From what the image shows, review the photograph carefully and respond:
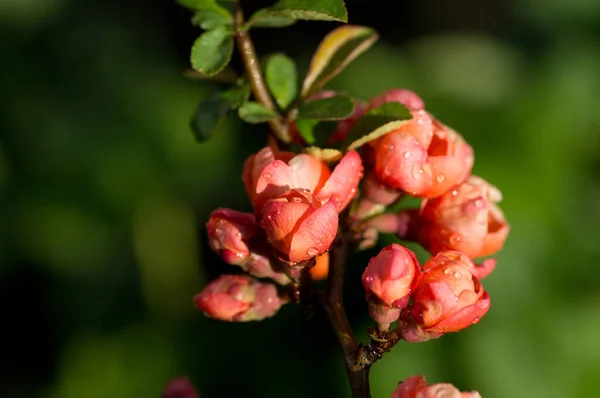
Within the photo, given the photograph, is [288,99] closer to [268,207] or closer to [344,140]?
[344,140]

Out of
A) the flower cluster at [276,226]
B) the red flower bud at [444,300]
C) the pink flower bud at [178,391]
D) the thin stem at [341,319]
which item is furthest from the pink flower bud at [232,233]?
the pink flower bud at [178,391]

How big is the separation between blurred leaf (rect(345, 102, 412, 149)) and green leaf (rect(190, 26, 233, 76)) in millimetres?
197

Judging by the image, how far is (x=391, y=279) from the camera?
95 centimetres

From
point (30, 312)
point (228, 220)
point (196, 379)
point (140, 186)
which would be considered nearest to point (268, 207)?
point (228, 220)

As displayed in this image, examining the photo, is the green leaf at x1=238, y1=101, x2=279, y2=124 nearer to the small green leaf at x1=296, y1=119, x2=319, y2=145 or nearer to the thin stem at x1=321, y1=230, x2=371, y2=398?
the small green leaf at x1=296, y1=119, x2=319, y2=145

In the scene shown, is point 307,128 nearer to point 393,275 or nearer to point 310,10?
point 310,10

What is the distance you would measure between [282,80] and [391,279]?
1.43 ft

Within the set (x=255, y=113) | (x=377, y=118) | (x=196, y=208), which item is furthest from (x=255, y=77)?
(x=196, y=208)

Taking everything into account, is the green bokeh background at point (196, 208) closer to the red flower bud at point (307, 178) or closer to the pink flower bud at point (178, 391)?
the pink flower bud at point (178, 391)

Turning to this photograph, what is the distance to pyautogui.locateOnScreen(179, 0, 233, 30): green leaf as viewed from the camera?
3.82 feet

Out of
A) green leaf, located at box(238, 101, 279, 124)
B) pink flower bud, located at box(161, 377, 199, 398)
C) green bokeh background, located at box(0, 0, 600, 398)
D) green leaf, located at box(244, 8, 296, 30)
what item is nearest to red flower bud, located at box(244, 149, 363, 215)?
green leaf, located at box(238, 101, 279, 124)

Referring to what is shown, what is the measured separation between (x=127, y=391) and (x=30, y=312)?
53cm

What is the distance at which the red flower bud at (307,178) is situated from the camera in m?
1.00

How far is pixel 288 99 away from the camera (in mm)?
1247
